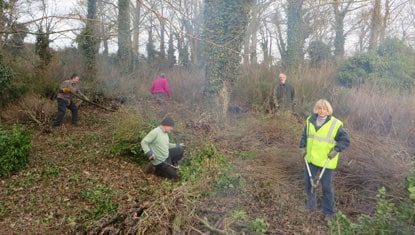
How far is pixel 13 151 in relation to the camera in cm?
768

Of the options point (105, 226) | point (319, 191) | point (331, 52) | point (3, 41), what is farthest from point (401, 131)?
point (331, 52)

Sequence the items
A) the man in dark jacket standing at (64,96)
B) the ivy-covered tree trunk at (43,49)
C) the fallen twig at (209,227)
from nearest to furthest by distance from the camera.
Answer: the fallen twig at (209,227), the man in dark jacket standing at (64,96), the ivy-covered tree trunk at (43,49)

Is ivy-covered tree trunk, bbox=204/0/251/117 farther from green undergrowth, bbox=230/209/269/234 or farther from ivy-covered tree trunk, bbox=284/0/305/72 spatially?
green undergrowth, bbox=230/209/269/234

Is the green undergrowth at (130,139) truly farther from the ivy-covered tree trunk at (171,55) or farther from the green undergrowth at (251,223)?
the ivy-covered tree trunk at (171,55)

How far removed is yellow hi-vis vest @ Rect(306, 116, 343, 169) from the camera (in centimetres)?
574

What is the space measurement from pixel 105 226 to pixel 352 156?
4.64 m

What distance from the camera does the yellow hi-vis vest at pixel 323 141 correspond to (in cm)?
574

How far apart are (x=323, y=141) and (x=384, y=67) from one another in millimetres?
11800

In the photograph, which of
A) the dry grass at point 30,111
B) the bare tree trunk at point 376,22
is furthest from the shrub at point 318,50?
the dry grass at point 30,111

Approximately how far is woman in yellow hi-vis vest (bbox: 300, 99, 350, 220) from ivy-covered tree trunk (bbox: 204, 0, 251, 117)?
5.70 meters

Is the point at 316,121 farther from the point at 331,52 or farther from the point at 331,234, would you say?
the point at 331,52

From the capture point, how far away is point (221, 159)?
25.4 ft

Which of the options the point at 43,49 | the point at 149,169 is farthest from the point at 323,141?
the point at 43,49

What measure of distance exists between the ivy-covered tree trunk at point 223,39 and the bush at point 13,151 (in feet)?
17.7
